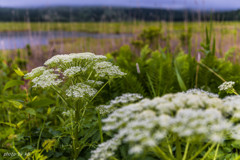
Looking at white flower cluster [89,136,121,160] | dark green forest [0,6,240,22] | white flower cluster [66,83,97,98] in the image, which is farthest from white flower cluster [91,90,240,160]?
dark green forest [0,6,240,22]

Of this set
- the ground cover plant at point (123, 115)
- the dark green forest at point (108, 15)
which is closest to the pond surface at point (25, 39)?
the dark green forest at point (108, 15)

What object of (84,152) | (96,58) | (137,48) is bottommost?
(84,152)

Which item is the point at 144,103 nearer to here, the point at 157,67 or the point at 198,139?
the point at 198,139

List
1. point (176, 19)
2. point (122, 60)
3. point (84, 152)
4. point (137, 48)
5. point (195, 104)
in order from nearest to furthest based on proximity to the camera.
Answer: point (195, 104) → point (84, 152) → point (122, 60) → point (137, 48) → point (176, 19)

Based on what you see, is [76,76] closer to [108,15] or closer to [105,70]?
[105,70]

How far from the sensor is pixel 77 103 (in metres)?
1.60

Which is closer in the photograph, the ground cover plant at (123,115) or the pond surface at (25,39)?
the ground cover plant at (123,115)

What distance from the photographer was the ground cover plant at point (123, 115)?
86 cm

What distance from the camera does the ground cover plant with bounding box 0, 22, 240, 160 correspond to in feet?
2.82

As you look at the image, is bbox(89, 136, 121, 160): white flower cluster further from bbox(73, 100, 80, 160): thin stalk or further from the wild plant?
bbox(73, 100, 80, 160): thin stalk

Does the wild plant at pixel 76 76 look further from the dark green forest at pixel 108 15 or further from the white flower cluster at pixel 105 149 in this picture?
the dark green forest at pixel 108 15

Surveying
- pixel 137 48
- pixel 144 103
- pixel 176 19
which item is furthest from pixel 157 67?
pixel 176 19

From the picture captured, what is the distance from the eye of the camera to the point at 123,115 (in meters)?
0.93

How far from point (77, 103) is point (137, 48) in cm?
373
